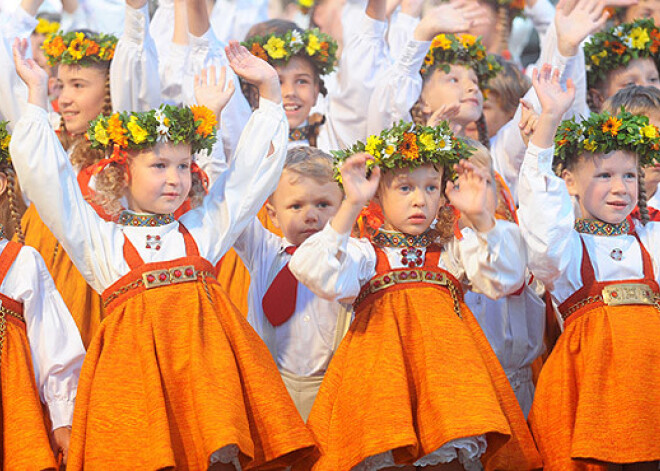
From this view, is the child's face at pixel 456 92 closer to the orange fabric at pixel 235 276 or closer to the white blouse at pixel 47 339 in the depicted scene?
the orange fabric at pixel 235 276

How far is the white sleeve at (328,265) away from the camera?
4148 mm

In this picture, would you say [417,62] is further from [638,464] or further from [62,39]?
[638,464]

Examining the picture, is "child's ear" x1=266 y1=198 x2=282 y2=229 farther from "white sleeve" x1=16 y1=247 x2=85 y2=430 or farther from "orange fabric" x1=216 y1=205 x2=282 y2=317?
"white sleeve" x1=16 y1=247 x2=85 y2=430

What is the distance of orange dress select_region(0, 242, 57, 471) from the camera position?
4020 mm

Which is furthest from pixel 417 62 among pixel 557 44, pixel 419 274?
pixel 419 274

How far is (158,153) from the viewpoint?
445 centimetres

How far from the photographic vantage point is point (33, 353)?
4.30 m

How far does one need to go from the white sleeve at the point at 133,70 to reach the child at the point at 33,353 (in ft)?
4.36

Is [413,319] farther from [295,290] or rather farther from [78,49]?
[78,49]

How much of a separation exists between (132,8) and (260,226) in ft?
4.80

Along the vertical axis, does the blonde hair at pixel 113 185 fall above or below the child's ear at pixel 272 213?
above

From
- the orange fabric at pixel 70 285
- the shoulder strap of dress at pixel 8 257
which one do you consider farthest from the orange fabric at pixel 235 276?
the shoulder strap of dress at pixel 8 257

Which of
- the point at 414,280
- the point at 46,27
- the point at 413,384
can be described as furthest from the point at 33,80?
the point at 46,27

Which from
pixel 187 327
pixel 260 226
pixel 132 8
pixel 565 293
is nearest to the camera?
pixel 187 327
